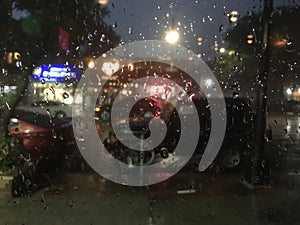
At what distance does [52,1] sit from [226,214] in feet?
16.4

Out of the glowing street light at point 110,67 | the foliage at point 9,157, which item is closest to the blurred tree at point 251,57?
the glowing street light at point 110,67

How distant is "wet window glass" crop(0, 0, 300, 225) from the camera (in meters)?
6.31

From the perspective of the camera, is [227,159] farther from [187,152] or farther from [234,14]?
[234,14]

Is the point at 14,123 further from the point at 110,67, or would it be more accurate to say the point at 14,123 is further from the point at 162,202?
the point at 162,202

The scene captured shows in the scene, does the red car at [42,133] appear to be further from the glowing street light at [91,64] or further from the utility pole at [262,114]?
the utility pole at [262,114]

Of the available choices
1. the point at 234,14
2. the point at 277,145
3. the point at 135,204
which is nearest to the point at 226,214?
the point at 135,204

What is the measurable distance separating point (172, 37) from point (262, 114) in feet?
9.42

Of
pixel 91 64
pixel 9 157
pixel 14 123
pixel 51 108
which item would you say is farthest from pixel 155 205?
pixel 91 64

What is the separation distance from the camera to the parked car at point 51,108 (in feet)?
28.3

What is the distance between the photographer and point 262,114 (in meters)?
6.73

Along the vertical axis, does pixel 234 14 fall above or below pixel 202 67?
above

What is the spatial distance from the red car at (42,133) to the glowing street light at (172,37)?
2.78 metres

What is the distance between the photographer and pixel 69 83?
739 cm

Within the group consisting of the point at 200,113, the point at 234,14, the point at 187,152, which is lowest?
the point at 187,152
